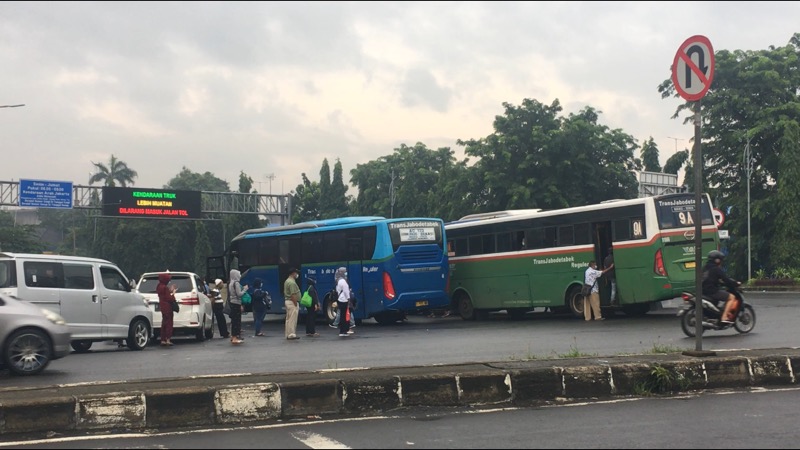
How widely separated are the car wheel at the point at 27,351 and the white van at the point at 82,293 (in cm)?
238

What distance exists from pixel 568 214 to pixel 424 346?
324 inches

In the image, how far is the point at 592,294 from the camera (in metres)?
21.3

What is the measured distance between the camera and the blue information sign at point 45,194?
4834cm

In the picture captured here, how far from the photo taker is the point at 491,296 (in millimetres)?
24969

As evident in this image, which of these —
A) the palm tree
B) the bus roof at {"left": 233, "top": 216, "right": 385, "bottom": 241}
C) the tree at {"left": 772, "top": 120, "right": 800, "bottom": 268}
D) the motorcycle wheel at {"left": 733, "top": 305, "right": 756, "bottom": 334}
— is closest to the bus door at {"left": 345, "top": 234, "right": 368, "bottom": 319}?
the bus roof at {"left": 233, "top": 216, "right": 385, "bottom": 241}

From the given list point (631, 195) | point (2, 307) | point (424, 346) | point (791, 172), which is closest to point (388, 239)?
point (424, 346)

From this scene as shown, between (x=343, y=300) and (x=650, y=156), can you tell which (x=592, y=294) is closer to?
(x=343, y=300)

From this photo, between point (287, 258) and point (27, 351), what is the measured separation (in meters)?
15.5

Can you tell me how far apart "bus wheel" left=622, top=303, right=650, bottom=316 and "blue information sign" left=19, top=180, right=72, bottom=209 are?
37509 mm

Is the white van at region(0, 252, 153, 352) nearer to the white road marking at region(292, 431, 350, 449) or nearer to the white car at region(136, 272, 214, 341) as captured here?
the white car at region(136, 272, 214, 341)

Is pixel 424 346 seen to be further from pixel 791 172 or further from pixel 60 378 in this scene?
pixel 791 172

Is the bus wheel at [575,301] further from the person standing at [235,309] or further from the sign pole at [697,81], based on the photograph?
the sign pole at [697,81]

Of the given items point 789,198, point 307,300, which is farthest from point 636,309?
point 789,198

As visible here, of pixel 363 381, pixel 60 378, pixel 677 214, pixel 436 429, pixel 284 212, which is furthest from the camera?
pixel 284 212
